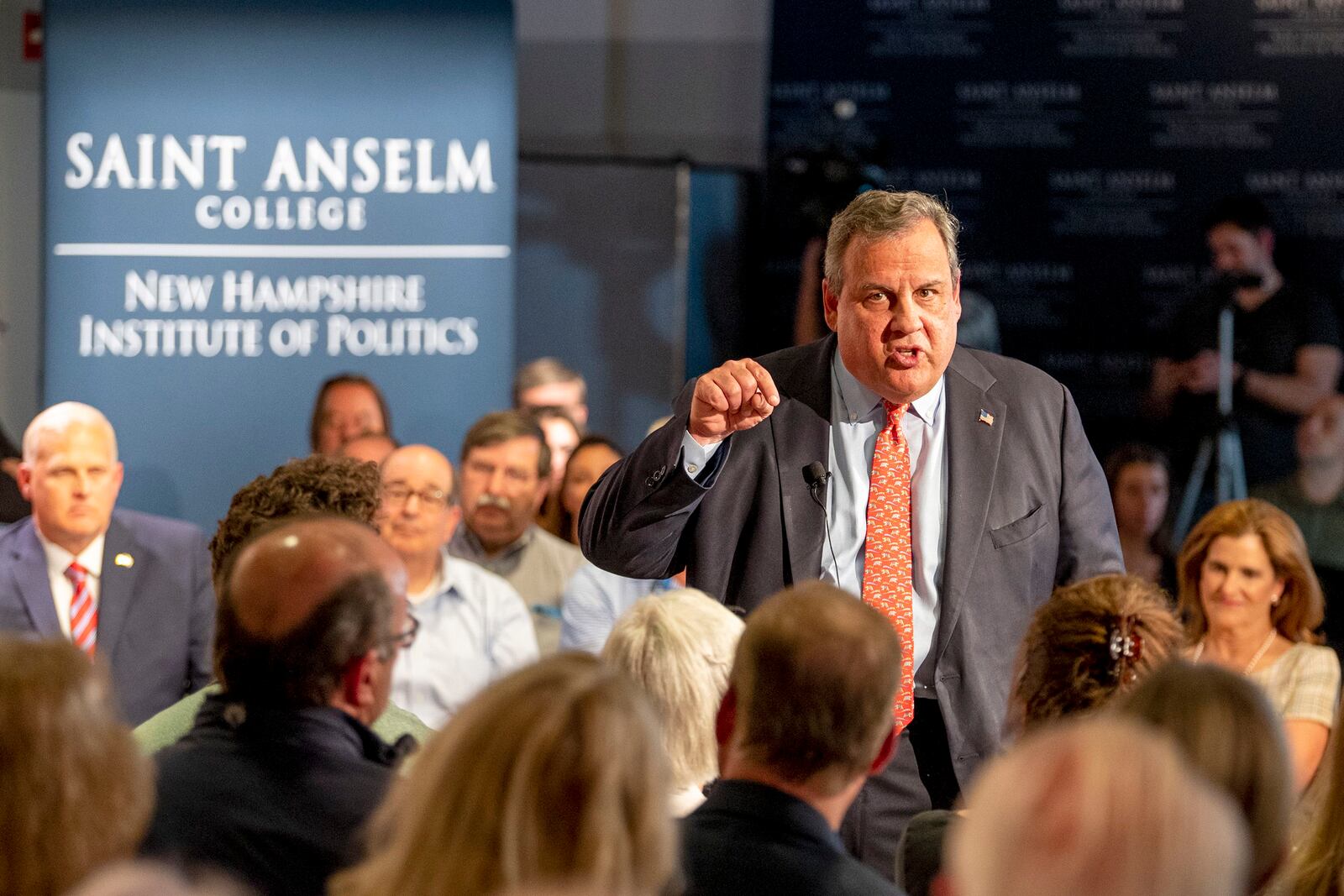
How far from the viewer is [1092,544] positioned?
9.23 feet

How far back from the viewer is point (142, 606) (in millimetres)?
4297

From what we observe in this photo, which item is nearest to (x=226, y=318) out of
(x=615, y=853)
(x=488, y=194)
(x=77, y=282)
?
Result: (x=77, y=282)

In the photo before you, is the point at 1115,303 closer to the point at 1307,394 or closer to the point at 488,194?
the point at 1307,394

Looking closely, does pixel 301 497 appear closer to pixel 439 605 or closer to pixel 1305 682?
pixel 439 605

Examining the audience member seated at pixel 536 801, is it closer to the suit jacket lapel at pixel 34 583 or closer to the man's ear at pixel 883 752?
the man's ear at pixel 883 752

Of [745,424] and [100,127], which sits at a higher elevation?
[100,127]

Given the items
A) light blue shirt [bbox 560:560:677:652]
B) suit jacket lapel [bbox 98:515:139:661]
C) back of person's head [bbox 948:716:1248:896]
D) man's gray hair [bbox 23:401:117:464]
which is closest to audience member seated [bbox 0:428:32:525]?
man's gray hair [bbox 23:401:117:464]

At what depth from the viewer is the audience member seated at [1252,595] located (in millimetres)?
4219

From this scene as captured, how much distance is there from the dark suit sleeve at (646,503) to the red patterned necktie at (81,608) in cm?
207

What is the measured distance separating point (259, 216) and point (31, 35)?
154 cm

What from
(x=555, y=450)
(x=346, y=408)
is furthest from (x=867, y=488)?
(x=555, y=450)

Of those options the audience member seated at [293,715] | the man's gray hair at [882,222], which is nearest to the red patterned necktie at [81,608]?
the man's gray hair at [882,222]

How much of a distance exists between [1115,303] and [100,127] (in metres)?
4.00

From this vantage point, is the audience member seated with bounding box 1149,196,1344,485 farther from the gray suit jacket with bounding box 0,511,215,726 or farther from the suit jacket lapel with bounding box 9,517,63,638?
the suit jacket lapel with bounding box 9,517,63,638
